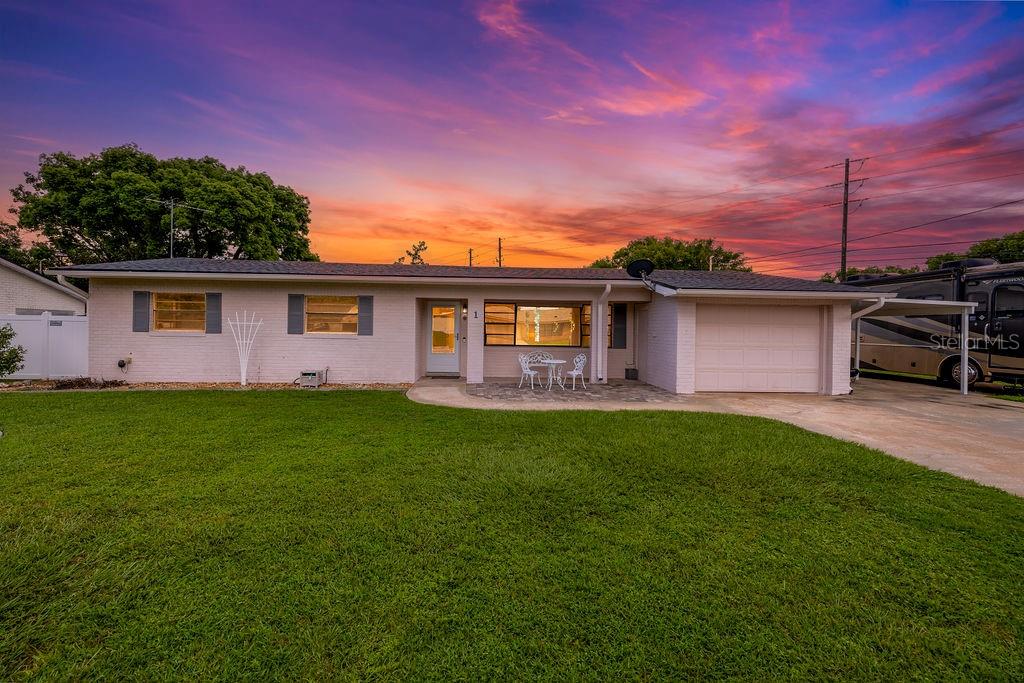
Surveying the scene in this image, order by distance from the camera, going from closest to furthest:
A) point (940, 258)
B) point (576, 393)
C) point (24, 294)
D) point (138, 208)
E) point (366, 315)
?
point (576, 393) → point (366, 315) → point (24, 294) → point (138, 208) → point (940, 258)

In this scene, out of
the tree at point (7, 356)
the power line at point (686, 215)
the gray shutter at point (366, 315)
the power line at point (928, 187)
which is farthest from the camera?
the power line at point (686, 215)

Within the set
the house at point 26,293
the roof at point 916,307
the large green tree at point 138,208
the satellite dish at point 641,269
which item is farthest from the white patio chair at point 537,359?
the large green tree at point 138,208

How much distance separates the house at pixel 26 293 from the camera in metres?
13.2

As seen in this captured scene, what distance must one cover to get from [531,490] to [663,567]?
137 cm

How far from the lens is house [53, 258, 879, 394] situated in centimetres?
932

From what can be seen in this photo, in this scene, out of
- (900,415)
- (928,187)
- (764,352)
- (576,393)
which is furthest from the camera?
(928,187)

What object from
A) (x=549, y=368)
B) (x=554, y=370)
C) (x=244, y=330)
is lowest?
(x=554, y=370)

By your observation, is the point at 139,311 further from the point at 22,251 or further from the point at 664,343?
the point at 22,251

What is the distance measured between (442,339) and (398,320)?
1694 millimetres

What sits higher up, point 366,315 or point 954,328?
point 366,315

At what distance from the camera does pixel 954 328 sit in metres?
10.7

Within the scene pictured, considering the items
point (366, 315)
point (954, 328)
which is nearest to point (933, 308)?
point (954, 328)

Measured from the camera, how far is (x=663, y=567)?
8.24 feet

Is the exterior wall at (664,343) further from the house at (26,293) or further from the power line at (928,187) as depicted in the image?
the house at (26,293)
